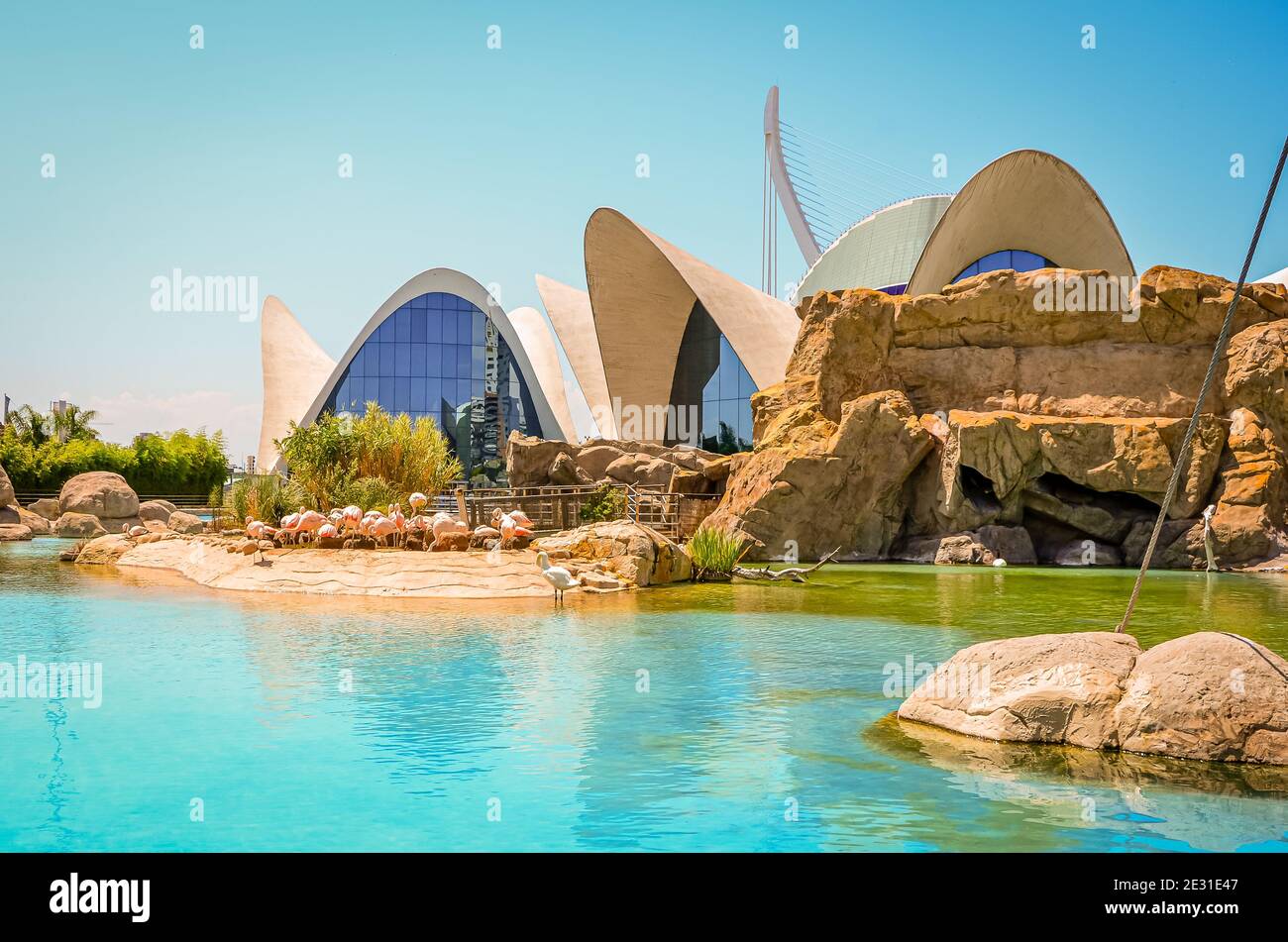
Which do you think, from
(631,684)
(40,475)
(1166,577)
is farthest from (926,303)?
(40,475)

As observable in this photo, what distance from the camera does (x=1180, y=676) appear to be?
5367 millimetres

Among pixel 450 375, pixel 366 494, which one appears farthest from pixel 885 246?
pixel 366 494

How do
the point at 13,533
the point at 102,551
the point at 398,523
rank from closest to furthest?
1. the point at 398,523
2. the point at 102,551
3. the point at 13,533

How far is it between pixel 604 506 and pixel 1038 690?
16916 mm

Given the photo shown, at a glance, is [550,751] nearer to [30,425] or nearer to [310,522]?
[310,522]

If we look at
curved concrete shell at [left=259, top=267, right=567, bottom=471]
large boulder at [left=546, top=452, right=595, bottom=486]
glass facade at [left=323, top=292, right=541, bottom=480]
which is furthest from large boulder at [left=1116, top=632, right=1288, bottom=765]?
glass facade at [left=323, top=292, right=541, bottom=480]

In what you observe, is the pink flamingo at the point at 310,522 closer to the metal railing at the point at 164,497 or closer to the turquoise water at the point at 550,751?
the turquoise water at the point at 550,751

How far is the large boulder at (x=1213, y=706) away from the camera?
518 cm

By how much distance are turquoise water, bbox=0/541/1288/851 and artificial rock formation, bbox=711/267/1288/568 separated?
8.75 m

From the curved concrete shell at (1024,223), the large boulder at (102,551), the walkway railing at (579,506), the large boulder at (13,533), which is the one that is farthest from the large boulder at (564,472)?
the large boulder at (13,533)

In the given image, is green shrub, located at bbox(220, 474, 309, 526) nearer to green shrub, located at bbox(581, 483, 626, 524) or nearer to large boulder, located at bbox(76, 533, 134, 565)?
large boulder, located at bbox(76, 533, 134, 565)

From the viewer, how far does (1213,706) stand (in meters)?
5.24

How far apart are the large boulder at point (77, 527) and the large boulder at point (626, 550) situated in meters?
17.3
